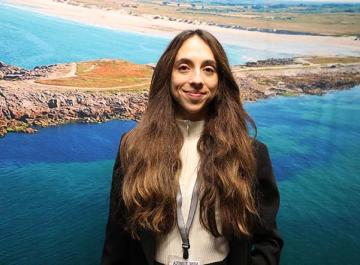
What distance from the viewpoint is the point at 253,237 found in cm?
141

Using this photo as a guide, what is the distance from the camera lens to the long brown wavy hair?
1300 mm

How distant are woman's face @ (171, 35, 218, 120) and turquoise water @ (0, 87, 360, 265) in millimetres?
1658

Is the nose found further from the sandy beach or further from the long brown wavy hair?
the sandy beach

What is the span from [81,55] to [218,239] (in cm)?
→ 196

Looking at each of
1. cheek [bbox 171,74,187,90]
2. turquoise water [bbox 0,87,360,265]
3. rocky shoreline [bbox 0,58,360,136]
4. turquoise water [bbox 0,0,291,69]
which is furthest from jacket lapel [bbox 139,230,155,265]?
turquoise water [bbox 0,0,291,69]

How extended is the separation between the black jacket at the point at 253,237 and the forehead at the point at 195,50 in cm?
34

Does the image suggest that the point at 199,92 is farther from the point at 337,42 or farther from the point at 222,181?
the point at 337,42

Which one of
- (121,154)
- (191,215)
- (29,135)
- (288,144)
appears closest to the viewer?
(191,215)

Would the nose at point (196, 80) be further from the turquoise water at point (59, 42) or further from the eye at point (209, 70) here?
the turquoise water at point (59, 42)

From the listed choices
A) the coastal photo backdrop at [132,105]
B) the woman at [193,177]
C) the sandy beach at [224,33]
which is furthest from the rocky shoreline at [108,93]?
the woman at [193,177]

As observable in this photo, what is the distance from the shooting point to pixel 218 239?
132cm

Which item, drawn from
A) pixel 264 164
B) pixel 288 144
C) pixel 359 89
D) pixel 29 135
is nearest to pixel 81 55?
pixel 29 135

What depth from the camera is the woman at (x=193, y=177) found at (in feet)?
4.26

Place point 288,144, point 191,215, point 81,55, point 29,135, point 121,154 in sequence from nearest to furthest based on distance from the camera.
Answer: point 191,215
point 121,154
point 29,135
point 81,55
point 288,144
